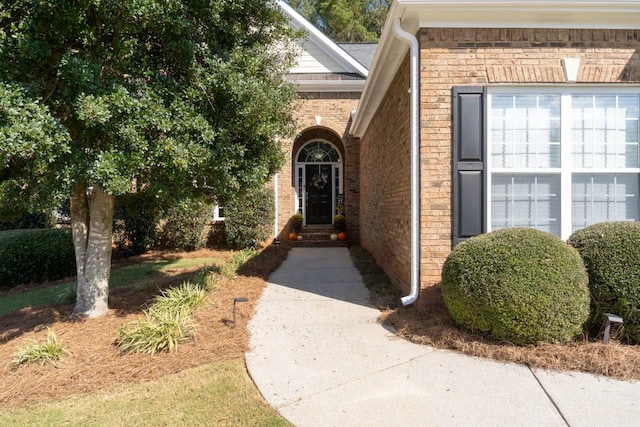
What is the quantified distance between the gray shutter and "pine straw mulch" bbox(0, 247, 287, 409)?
2960mm

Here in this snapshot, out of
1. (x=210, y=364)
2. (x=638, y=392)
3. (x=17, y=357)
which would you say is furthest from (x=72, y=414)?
(x=638, y=392)

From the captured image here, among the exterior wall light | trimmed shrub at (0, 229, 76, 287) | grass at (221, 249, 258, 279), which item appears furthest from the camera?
trimmed shrub at (0, 229, 76, 287)

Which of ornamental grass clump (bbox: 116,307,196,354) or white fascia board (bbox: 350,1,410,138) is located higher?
white fascia board (bbox: 350,1,410,138)

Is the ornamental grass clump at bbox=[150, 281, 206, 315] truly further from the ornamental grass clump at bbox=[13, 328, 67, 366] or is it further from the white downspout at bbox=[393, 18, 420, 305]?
the white downspout at bbox=[393, 18, 420, 305]

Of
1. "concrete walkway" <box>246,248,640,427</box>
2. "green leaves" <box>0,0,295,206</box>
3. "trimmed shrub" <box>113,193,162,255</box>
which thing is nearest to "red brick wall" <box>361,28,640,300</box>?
"concrete walkway" <box>246,248,640,427</box>

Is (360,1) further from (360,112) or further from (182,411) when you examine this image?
(182,411)

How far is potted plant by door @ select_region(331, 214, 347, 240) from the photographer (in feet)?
41.6

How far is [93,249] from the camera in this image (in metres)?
5.16

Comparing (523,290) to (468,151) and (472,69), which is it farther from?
(472,69)

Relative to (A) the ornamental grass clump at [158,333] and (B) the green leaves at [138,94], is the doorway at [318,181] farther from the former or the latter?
(A) the ornamental grass clump at [158,333]

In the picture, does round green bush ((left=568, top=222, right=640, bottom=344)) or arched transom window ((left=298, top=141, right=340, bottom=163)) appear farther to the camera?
arched transom window ((left=298, top=141, right=340, bottom=163))

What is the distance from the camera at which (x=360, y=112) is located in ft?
30.3

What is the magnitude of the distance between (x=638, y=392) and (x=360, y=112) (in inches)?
295

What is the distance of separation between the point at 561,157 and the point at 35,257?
10225mm
